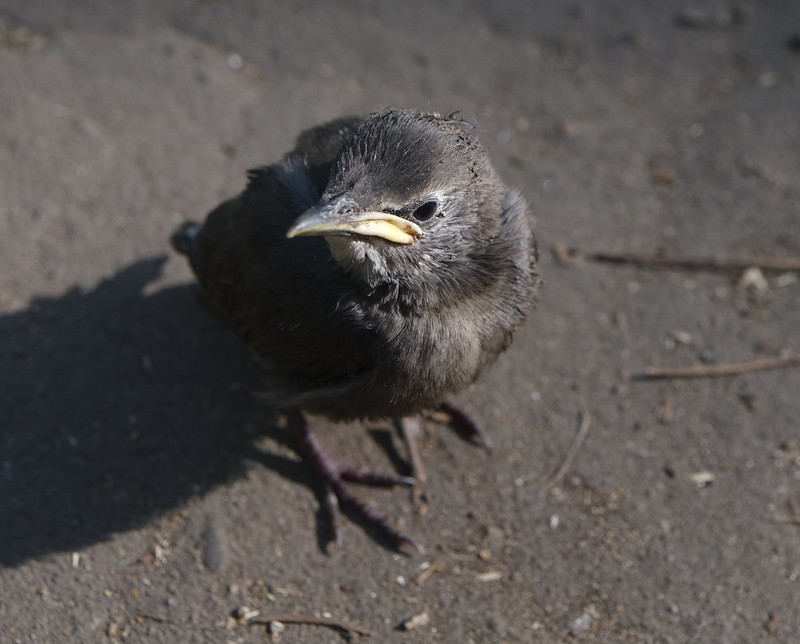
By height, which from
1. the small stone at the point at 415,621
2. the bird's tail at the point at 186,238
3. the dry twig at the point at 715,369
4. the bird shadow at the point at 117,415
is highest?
the bird's tail at the point at 186,238

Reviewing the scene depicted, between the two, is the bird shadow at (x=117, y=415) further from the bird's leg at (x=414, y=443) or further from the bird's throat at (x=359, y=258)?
the bird's throat at (x=359, y=258)

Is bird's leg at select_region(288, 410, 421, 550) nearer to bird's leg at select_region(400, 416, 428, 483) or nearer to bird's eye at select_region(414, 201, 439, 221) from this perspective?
bird's leg at select_region(400, 416, 428, 483)

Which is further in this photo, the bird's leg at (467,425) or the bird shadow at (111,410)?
the bird's leg at (467,425)

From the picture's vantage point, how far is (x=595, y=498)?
4.23 meters

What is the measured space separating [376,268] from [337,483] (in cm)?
127

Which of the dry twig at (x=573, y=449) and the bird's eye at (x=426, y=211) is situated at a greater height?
the bird's eye at (x=426, y=211)

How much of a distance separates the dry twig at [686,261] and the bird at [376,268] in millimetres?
1389

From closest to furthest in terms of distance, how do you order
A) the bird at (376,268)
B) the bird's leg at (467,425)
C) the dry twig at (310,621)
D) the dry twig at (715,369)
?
1. the bird at (376,268)
2. the dry twig at (310,621)
3. the bird's leg at (467,425)
4. the dry twig at (715,369)

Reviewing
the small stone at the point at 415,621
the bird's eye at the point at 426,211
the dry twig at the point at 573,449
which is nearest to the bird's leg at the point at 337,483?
the small stone at the point at 415,621

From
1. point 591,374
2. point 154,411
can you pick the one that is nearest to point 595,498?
point 591,374

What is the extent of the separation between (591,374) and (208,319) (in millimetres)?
1949

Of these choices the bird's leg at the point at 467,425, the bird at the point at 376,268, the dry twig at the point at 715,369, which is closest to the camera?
the bird at the point at 376,268

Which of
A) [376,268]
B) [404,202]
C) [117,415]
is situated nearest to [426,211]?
[404,202]

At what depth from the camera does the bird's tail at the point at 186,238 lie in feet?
Result: 14.4
